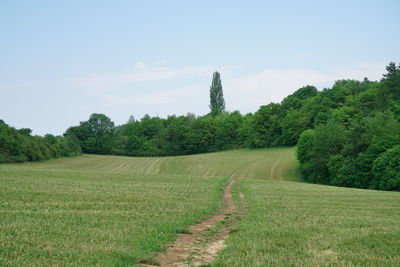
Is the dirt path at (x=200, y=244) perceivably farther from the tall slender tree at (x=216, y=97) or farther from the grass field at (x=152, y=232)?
the tall slender tree at (x=216, y=97)

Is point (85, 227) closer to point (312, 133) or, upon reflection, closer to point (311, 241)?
point (311, 241)

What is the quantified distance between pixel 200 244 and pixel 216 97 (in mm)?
182781

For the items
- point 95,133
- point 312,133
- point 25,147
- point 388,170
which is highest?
point 95,133

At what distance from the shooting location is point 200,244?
14.6m

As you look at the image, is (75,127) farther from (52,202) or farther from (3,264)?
(3,264)

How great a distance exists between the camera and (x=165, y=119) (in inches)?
7771

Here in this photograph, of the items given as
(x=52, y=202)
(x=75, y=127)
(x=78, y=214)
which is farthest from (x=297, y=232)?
(x=75, y=127)

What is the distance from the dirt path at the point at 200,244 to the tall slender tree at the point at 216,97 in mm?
171410

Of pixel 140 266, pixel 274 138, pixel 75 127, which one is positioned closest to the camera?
pixel 140 266

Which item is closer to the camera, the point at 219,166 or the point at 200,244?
the point at 200,244

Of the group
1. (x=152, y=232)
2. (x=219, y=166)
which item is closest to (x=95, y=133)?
(x=219, y=166)

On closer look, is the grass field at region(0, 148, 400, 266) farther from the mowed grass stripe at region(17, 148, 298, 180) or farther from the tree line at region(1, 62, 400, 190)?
the mowed grass stripe at region(17, 148, 298, 180)

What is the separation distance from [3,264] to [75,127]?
158 metres

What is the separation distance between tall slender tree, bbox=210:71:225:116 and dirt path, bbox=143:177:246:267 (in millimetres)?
171410
